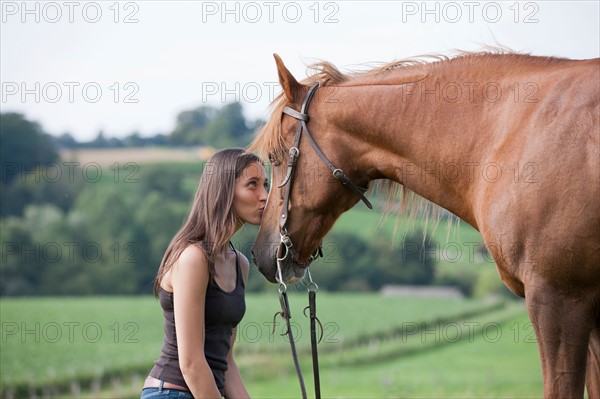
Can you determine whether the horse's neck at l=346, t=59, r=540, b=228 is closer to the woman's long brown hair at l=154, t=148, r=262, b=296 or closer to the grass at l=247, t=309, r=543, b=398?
the woman's long brown hair at l=154, t=148, r=262, b=296

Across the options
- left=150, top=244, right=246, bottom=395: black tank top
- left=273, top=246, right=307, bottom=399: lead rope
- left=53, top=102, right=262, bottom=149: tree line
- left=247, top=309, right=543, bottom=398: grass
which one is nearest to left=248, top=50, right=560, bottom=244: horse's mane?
left=273, top=246, right=307, bottom=399: lead rope

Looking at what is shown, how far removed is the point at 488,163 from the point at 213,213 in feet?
3.97

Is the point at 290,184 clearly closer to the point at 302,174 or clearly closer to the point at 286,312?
the point at 302,174

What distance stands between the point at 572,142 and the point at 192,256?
157 cm

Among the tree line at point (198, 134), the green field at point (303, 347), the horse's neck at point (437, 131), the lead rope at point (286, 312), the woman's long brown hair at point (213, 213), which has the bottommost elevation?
the green field at point (303, 347)

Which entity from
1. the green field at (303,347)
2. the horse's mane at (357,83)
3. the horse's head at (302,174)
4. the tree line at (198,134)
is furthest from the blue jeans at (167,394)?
the tree line at (198,134)

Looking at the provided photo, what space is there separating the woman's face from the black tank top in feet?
1.22

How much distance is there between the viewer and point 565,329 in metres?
2.60

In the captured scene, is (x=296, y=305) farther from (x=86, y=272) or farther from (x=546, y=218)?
(x=546, y=218)

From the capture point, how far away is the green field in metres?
15.9

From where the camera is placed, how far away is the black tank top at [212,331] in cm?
288

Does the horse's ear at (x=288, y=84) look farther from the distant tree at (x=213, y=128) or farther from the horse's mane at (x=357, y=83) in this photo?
the distant tree at (x=213, y=128)

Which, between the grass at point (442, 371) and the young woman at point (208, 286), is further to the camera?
the grass at point (442, 371)

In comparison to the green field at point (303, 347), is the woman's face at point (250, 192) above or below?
above
